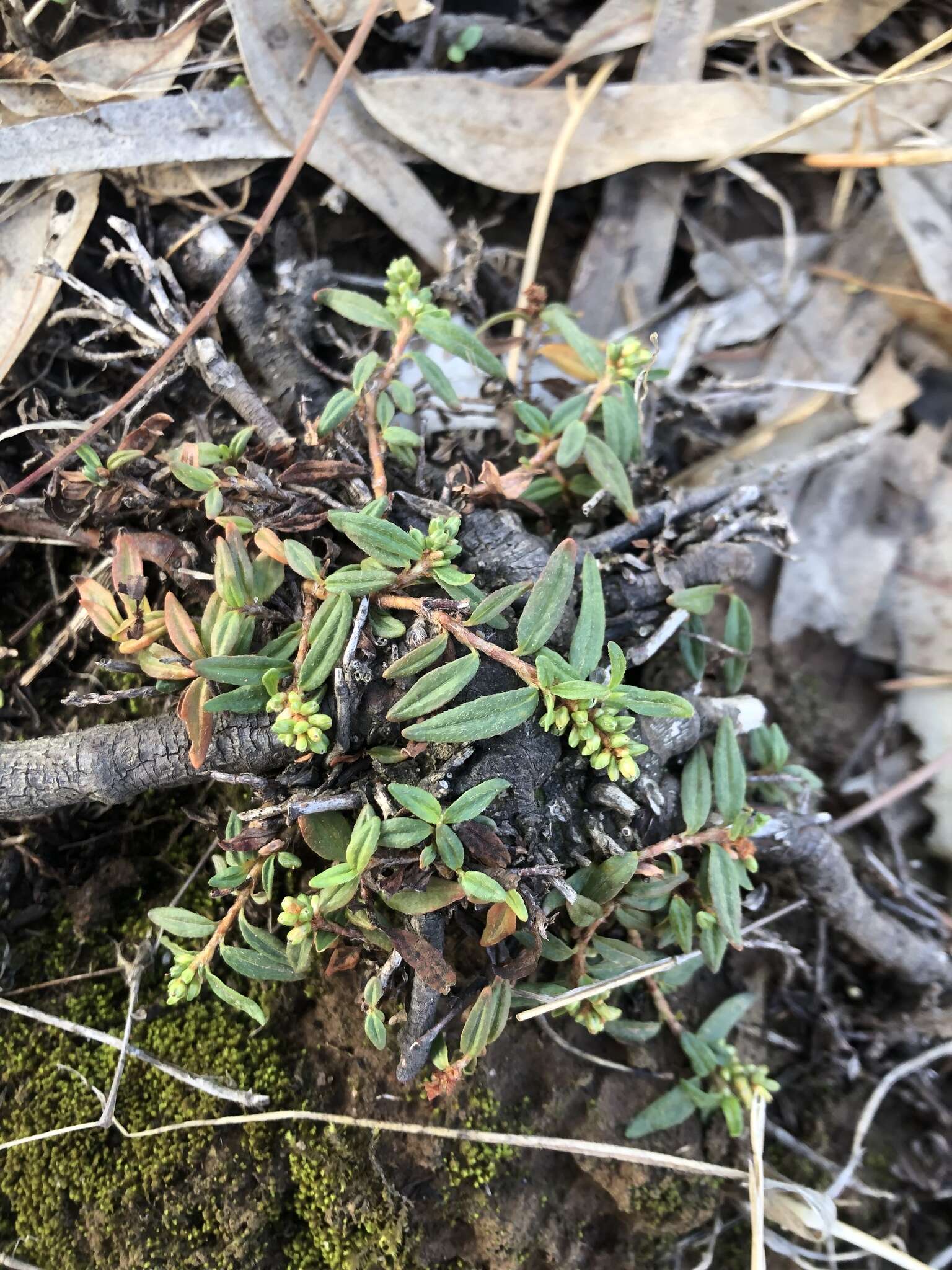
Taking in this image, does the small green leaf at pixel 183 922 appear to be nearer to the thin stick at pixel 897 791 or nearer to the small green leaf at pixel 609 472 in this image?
the small green leaf at pixel 609 472

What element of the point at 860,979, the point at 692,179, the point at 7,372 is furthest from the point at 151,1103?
the point at 692,179

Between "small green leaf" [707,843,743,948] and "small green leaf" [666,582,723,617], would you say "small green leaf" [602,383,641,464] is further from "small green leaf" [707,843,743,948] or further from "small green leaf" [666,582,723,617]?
"small green leaf" [707,843,743,948]

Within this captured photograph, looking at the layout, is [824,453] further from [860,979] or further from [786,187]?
[860,979]

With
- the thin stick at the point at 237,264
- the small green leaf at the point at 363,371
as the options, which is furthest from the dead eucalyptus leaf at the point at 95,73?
the small green leaf at the point at 363,371

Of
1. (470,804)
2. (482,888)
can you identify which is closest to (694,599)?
(470,804)

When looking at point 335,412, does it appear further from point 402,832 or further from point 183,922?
point 183,922
